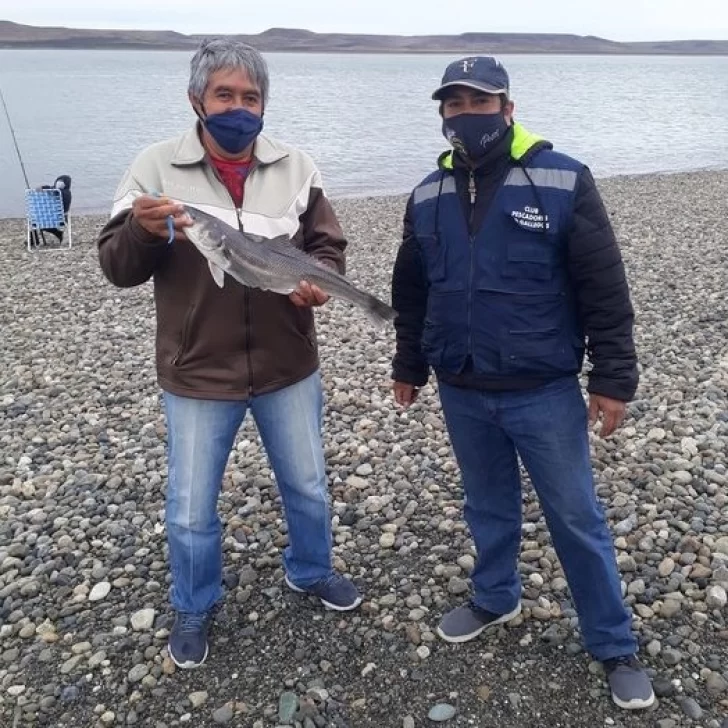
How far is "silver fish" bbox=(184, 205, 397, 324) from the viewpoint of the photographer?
344 centimetres

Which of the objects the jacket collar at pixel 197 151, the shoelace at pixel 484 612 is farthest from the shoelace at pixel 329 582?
the jacket collar at pixel 197 151

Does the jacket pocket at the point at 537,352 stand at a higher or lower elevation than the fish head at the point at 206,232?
lower

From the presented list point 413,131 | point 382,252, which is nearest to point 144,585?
point 382,252

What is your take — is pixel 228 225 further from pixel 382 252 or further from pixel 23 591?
pixel 382 252

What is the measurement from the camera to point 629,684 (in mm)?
3754

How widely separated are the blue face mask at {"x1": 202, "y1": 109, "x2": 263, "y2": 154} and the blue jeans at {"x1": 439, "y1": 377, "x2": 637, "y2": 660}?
1.54 meters

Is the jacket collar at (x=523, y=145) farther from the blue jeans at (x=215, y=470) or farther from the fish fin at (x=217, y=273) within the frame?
the blue jeans at (x=215, y=470)

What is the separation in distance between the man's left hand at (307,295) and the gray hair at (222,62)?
3.13 ft

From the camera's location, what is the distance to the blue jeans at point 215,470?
389 centimetres

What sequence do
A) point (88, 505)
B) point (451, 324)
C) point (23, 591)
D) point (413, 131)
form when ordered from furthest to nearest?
point (413, 131) → point (88, 505) → point (23, 591) → point (451, 324)

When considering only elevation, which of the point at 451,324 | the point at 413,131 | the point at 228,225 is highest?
the point at 228,225

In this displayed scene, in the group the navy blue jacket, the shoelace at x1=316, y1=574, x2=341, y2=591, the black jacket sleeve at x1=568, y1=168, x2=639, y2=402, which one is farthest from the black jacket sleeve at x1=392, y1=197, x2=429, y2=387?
the shoelace at x1=316, y1=574, x2=341, y2=591

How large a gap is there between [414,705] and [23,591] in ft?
8.74

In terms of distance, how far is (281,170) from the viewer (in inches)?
151
